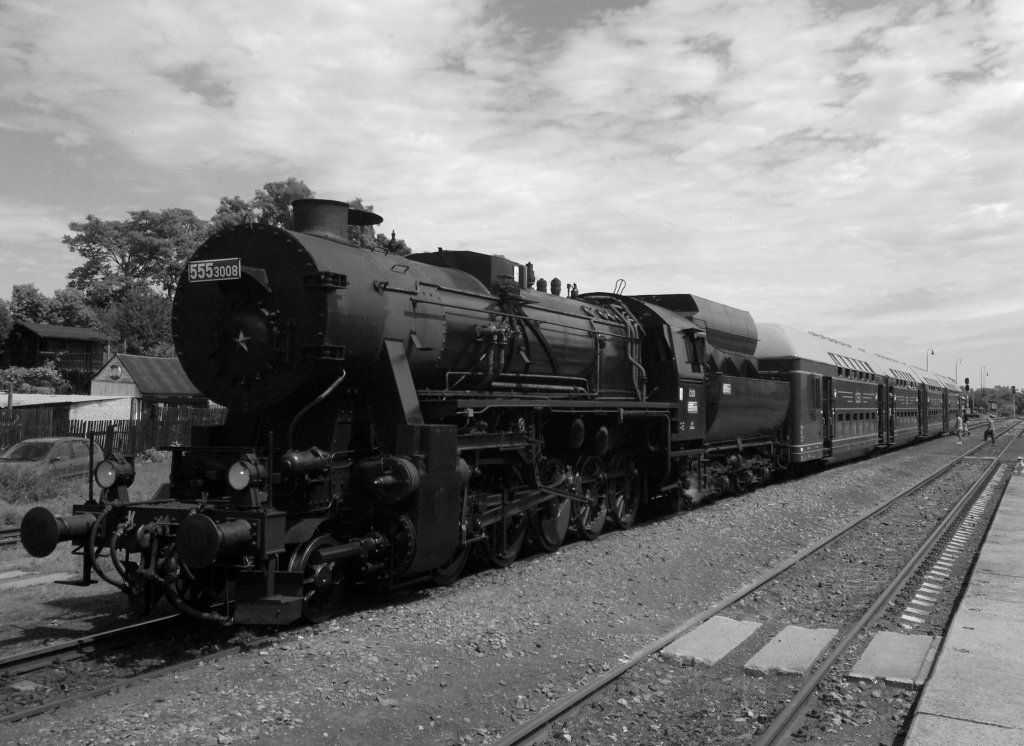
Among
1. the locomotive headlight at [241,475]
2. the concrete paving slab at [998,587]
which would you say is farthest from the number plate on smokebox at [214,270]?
the concrete paving slab at [998,587]

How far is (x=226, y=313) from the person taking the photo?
302 inches

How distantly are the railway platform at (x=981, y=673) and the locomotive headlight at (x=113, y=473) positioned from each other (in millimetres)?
6341

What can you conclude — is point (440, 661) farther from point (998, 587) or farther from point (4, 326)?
point (4, 326)

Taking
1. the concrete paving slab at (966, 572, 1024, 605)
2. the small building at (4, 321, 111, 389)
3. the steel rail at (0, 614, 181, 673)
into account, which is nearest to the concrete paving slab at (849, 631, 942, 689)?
the concrete paving slab at (966, 572, 1024, 605)

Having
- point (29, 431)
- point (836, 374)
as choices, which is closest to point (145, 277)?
point (29, 431)

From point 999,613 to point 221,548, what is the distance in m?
6.87

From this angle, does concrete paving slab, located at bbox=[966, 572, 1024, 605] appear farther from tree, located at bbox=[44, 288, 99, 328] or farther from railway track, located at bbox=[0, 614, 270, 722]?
tree, located at bbox=[44, 288, 99, 328]

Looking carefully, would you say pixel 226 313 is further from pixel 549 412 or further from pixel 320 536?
pixel 549 412

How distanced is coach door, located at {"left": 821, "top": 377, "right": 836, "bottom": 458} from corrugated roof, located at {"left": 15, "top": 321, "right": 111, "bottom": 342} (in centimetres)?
4450

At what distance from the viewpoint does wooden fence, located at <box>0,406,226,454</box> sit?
22.9m

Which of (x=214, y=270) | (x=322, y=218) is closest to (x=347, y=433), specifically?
(x=214, y=270)

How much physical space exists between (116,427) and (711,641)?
20902 millimetres

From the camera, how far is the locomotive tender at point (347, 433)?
672 centimetres

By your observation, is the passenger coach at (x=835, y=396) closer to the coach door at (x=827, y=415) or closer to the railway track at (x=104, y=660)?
the coach door at (x=827, y=415)
